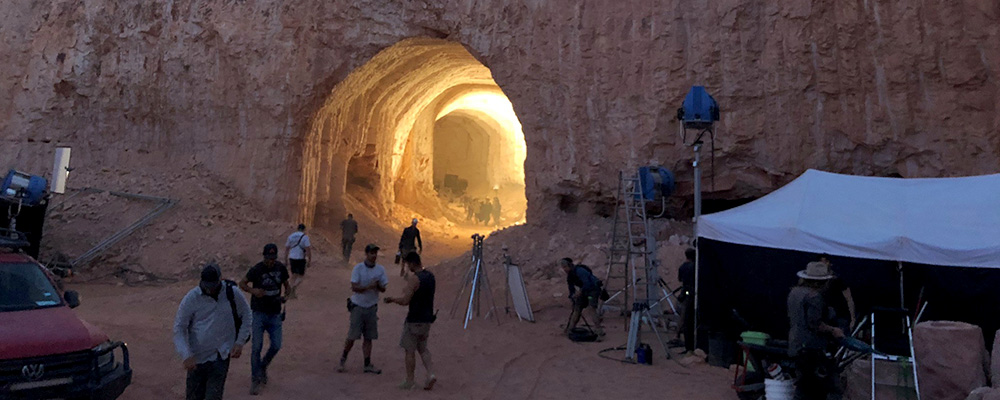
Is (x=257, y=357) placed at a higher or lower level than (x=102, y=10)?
lower

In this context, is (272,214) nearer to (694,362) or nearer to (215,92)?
(215,92)

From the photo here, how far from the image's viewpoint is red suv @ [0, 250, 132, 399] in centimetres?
538

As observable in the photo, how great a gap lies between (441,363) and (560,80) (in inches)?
373

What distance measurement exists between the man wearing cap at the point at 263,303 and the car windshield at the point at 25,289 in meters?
1.74

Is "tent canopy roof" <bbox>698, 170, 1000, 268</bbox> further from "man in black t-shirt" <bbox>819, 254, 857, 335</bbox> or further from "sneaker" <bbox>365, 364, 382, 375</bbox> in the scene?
"sneaker" <bbox>365, 364, 382, 375</bbox>

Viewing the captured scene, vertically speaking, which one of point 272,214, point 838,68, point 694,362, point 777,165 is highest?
point 838,68

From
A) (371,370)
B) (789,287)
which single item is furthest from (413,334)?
(789,287)

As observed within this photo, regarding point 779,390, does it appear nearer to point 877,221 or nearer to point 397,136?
point 877,221

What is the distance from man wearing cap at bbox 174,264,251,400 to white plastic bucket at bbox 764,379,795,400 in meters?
4.75

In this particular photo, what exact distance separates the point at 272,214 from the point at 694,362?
1342cm

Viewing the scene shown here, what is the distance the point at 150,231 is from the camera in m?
16.8

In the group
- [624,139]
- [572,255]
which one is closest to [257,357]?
[572,255]

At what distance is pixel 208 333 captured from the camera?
5.45 metres

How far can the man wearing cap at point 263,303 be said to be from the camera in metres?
7.11
